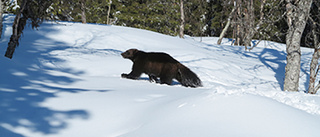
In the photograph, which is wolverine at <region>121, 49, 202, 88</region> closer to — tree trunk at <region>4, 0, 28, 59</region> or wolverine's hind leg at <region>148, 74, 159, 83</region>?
wolverine's hind leg at <region>148, 74, 159, 83</region>

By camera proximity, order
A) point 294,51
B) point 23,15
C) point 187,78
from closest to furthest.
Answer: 1. point 187,78
2. point 23,15
3. point 294,51

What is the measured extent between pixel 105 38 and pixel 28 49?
9.87 feet

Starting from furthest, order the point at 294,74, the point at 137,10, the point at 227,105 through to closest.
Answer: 1. the point at 137,10
2. the point at 294,74
3. the point at 227,105

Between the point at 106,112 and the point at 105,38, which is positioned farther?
the point at 105,38

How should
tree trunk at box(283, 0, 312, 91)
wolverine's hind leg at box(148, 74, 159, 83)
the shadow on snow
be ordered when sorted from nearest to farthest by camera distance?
1. the shadow on snow
2. wolverine's hind leg at box(148, 74, 159, 83)
3. tree trunk at box(283, 0, 312, 91)

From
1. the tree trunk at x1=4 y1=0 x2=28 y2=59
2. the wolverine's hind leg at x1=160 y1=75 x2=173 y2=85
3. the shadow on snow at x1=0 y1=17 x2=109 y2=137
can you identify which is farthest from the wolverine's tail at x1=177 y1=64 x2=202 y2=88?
the tree trunk at x1=4 y1=0 x2=28 y2=59

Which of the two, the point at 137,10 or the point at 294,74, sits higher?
the point at 137,10

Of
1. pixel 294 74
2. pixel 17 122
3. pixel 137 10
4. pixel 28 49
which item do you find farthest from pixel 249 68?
pixel 137 10

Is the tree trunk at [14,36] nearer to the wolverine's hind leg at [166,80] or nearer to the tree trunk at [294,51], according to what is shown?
the wolverine's hind leg at [166,80]

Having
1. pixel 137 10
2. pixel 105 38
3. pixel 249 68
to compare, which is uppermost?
pixel 137 10

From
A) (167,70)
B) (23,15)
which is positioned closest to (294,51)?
(167,70)

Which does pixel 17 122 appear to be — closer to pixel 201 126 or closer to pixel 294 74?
pixel 201 126

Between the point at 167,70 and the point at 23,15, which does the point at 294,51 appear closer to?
the point at 167,70

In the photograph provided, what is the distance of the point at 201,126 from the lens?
2.12 m
